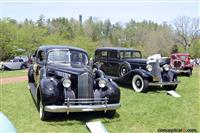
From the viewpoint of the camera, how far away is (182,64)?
66.6 feet

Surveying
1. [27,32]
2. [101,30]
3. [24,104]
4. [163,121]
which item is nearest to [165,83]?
[163,121]

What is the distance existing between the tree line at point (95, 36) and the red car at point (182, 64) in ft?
69.9

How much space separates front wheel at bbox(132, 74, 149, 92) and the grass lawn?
1.67 ft

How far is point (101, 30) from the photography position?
82625 millimetres

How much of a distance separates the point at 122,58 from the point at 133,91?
2168 mm

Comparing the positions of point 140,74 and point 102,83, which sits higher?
point 102,83

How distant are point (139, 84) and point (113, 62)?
7.55 ft

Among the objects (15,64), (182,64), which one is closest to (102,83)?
(182,64)

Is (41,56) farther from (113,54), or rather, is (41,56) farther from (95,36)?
(95,36)

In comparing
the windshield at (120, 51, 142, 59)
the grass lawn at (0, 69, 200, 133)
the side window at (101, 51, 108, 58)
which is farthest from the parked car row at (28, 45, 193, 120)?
the side window at (101, 51, 108, 58)

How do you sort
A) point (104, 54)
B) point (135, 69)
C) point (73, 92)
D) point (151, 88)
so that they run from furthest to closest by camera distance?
1. point (104, 54)
2. point (151, 88)
3. point (135, 69)
4. point (73, 92)

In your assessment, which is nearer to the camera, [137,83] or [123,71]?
[137,83]

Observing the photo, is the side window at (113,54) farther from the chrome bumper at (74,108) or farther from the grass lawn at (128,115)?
the chrome bumper at (74,108)

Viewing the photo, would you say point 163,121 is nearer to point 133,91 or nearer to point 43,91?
point 43,91
